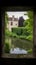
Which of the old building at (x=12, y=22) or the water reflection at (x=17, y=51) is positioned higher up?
the old building at (x=12, y=22)

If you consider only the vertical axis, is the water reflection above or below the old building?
below

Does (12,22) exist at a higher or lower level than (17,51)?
higher

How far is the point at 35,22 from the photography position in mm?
2588

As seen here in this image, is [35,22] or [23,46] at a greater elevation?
[35,22]

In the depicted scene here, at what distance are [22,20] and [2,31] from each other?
423 mm

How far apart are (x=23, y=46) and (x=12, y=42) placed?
8.5 inches

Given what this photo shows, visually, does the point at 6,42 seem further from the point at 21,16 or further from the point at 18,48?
the point at 21,16

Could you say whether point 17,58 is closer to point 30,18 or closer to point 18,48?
point 18,48
